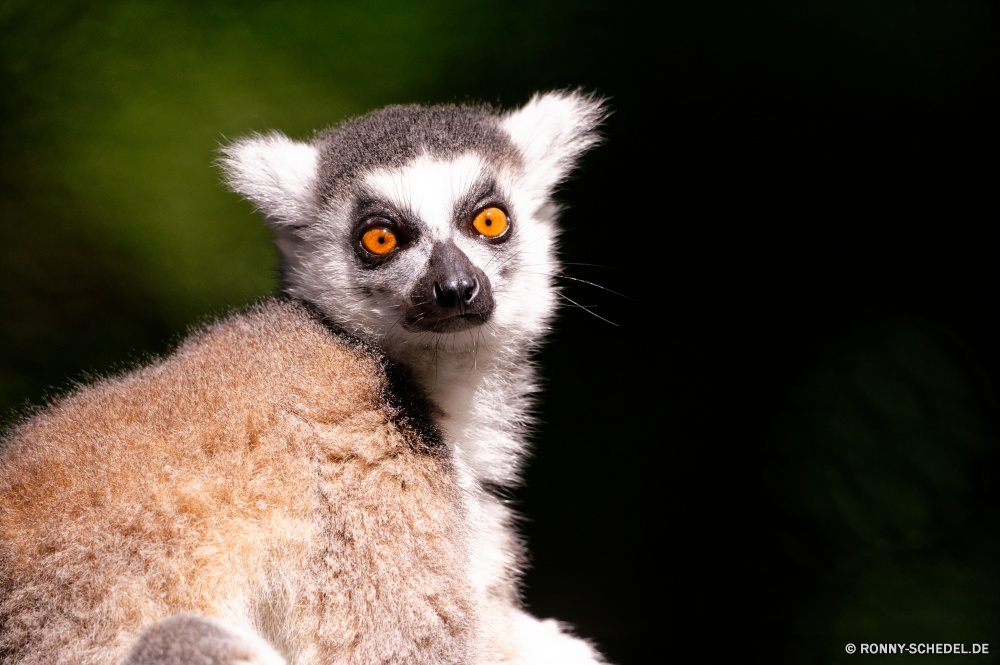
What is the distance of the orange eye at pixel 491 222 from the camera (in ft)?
5.00

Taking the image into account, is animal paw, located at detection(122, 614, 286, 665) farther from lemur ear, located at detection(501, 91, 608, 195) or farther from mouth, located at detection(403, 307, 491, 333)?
lemur ear, located at detection(501, 91, 608, 195)

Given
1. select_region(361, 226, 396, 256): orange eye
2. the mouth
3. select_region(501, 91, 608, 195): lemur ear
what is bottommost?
the mouth

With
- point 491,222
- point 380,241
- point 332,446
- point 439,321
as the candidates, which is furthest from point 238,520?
point 491,222

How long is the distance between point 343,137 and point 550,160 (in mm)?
468

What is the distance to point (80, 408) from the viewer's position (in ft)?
4.10

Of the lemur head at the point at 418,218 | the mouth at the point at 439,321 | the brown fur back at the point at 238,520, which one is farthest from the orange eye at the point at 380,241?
the brown fur back at the point at 238,520

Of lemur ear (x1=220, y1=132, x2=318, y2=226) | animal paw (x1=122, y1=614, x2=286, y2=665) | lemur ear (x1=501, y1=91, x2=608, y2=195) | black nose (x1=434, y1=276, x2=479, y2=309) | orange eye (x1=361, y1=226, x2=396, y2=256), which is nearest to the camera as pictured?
animal paw (x1=122, y1=614, x2=286, y2=665)

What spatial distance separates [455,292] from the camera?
132 centimetres

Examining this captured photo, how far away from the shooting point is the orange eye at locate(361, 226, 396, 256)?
1479 mm

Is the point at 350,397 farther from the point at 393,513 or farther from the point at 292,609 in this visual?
the point at 292,609

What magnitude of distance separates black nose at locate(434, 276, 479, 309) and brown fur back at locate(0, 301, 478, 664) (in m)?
0.20

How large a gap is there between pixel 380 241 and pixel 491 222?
0.75 feet

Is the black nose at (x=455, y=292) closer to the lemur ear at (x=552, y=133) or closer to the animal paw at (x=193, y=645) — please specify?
the lemur ear at (x=552, y=133)

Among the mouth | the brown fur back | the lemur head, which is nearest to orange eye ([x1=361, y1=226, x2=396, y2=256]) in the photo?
the lemur head
